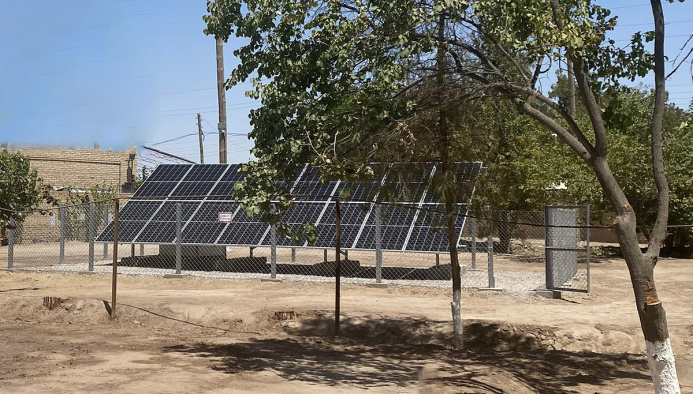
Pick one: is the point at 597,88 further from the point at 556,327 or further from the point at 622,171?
the point at 622,171

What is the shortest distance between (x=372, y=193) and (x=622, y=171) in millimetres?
18278

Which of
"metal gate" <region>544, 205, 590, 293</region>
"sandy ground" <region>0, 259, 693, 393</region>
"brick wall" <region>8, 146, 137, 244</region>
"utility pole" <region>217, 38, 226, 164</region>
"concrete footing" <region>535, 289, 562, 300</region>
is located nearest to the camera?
"sandy ground" <region>0, 259, 693, 393</region>

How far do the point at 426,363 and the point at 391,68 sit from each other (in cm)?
429

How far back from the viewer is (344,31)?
9.32 meters

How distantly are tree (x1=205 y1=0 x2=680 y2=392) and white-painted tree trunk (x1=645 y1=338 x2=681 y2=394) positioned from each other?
87 centimetres

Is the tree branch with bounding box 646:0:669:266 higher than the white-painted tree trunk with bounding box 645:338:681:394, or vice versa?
the tree branch with bounding box 646:0:669:266

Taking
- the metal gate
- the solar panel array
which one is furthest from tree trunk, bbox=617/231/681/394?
the metal gate

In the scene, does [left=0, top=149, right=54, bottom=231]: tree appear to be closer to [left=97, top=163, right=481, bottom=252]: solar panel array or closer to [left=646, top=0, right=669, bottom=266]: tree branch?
[left=97, top=163, right=481, bottom=252]: solar panel array

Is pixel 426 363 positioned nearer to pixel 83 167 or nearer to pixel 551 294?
pixel 551 294

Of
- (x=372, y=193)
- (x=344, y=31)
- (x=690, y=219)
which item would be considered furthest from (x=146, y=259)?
(x=690, y=219)

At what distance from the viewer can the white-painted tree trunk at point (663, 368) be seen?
8.02 metres

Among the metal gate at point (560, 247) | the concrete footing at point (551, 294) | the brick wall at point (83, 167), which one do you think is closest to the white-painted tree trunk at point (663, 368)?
the metal gate at point (560, 247)

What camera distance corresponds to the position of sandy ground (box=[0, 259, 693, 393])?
31.6ft

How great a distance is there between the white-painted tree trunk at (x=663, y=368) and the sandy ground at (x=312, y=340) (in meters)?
1.58
